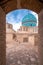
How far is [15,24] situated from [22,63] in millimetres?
12259

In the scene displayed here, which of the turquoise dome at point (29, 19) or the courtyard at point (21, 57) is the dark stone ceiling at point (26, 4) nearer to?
the courtyard at point (21, 57)

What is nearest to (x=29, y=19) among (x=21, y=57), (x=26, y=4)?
(x=21, y=57)

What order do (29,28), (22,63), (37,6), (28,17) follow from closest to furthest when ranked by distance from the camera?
1. (37,6)
2. (22,63)
3. (28,17)
4. (29,28)

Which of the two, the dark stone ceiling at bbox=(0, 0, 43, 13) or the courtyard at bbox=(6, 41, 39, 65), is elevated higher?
the dark stone ceiling at bbox=(0, 0, 43, 13)

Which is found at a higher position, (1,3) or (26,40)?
(1,3)

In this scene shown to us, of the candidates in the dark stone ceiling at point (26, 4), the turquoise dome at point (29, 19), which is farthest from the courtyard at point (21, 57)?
the turquoise dome at point (29, 19)

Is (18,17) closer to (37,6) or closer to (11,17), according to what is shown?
(11,17)

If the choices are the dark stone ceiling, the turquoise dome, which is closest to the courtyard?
the dark stone ceiling

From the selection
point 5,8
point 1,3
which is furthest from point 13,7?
point 1,3

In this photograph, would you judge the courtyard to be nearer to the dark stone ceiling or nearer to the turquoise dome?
the dark stone ceiling

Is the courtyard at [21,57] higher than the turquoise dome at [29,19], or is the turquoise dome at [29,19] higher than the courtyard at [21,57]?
the turquoise dome at [29,19]

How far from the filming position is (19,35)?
1711 centimetres

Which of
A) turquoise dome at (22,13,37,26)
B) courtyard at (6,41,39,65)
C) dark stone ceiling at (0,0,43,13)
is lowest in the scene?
courtyard at (6,41,39,65)

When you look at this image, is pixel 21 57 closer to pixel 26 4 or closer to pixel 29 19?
pixel 26 4
